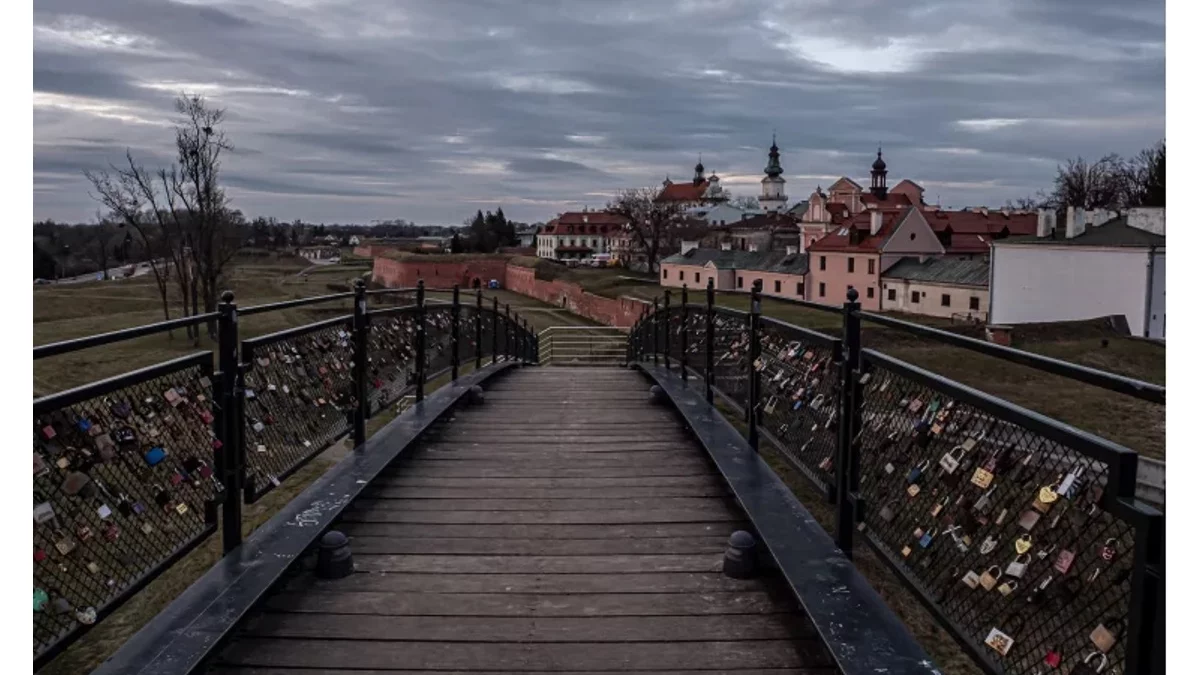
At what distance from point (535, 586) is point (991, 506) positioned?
1.75 m

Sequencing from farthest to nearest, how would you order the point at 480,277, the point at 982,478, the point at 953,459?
the point at 480,277, the point at 953,459, the point at 982,478

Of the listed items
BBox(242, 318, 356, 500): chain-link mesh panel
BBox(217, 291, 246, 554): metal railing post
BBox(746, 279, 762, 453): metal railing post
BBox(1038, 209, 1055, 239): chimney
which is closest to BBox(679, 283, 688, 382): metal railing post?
BBox(746, 279, 762, 453): metal railing post

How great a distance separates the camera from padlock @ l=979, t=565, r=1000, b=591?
243cm

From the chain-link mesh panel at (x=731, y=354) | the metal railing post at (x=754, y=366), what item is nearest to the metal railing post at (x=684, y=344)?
the chain-link mesh panel at (x=731, y=354)

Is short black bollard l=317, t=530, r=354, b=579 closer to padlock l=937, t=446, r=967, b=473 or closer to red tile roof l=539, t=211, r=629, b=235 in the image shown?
padlock l=937, t=446, r=967, b=473

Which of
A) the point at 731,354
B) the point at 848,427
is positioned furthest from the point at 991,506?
the point at 731,354

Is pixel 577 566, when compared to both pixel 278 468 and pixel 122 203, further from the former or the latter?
pixel 122 203

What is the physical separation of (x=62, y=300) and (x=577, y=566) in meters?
48.7

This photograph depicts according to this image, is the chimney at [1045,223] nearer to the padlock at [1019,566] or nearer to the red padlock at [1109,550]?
the padlock at [1019,566]

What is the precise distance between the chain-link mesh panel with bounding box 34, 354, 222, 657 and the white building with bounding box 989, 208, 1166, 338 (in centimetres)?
3427

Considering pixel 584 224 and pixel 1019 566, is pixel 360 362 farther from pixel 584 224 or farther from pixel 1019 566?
pixel 584 224

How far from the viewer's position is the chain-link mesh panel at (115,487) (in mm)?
2547

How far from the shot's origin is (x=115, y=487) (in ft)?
9.45

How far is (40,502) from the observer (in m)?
2.49
